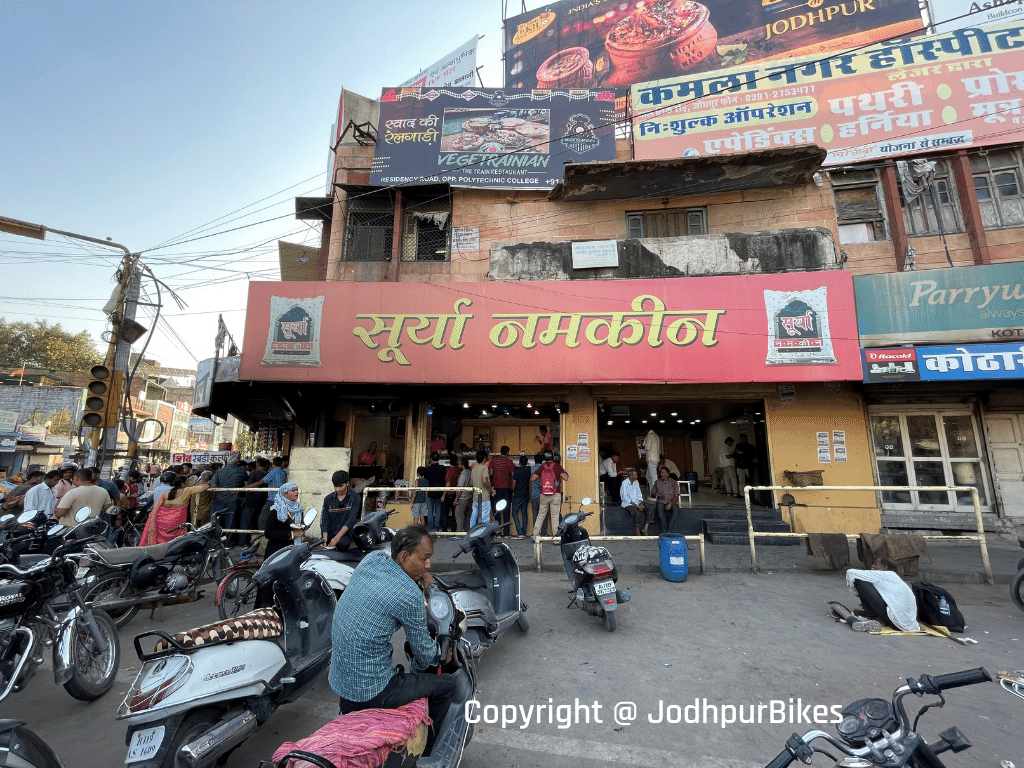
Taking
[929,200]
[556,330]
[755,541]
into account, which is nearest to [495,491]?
[556,330]

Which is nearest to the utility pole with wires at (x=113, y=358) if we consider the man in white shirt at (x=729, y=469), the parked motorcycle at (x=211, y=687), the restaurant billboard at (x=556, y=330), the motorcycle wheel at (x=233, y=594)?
the restaurant billboard at (x=556, y=330)

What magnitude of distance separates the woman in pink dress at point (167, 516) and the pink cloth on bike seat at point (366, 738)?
6.08 m

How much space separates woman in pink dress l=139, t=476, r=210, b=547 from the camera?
6.80 m

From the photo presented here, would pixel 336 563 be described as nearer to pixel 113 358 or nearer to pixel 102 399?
pixel 102 399

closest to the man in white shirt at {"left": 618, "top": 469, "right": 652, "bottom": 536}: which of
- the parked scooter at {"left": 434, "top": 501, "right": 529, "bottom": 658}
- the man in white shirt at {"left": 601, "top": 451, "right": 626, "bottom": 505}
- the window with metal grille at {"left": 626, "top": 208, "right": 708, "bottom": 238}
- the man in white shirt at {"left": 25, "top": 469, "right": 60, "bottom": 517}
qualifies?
the man in white shirt at {"left": 601, "top": 451, "right": 626, "bottom": 505}

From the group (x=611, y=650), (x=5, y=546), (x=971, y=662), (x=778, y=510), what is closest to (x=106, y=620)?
(x=5, y=546)

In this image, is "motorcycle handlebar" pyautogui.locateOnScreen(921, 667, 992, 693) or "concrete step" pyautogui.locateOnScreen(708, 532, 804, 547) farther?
A: "concrete step" pyautogui.locateOnScreen(708, 532, 804, 547)

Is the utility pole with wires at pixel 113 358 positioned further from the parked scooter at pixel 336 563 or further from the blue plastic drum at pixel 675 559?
the blue plastic drum at pixel 675 559

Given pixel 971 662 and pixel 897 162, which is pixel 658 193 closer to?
pixel 897 162

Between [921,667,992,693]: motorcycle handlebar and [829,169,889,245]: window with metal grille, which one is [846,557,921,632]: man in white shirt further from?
[829,169,889,245]: window with metal grille

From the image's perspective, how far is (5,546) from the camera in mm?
5531

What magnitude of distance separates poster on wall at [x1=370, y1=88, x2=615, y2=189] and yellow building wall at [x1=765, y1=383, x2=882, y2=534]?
847cm

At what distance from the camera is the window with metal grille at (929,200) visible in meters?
12.0

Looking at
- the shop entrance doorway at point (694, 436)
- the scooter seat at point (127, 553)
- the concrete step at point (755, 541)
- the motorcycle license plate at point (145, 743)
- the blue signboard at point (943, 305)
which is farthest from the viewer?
the shop entrance doorway at point (694, 436)
